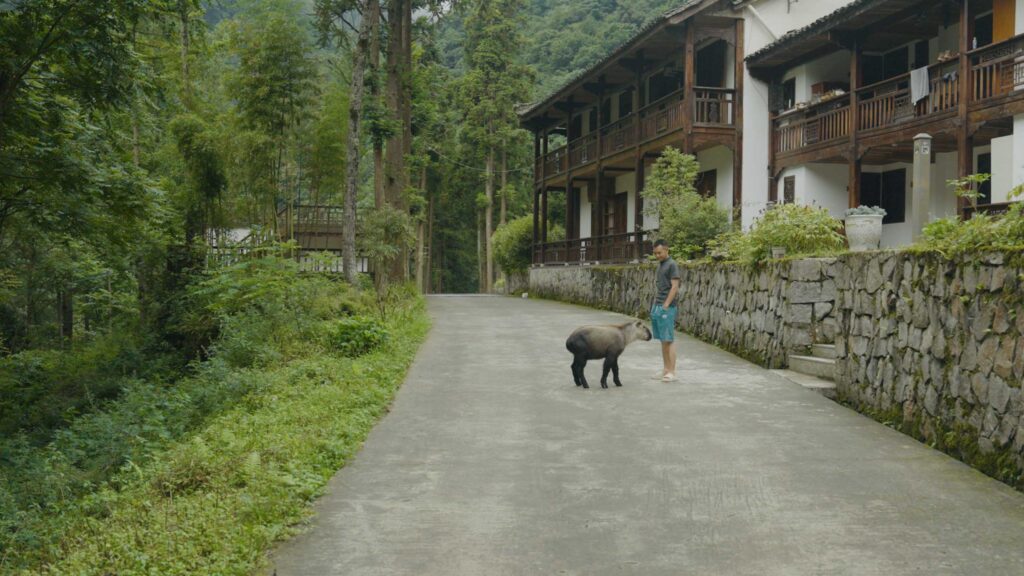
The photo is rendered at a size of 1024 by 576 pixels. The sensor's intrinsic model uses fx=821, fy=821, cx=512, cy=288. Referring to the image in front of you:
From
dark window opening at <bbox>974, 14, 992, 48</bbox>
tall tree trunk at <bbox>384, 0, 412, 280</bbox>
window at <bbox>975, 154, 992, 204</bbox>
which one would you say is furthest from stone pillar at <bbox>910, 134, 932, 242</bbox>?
tall tree trunk at <bbox>384, 0, 412, 280</bbox>

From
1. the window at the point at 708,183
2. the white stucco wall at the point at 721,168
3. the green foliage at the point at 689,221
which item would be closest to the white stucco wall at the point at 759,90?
the white stucco wall at the point at 721,168

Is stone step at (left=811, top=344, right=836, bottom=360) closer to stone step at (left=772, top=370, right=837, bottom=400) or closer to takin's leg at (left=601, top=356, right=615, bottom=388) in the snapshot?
stone step at (left=772, top=370, right=837, bottom=400)

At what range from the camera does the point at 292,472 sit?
5.85 meters

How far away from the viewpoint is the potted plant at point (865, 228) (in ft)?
36.0

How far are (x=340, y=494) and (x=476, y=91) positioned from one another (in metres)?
38.0

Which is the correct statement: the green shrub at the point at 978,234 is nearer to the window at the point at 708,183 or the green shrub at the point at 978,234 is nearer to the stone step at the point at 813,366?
the stone step at the point at 813,366

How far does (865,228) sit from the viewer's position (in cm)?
1102

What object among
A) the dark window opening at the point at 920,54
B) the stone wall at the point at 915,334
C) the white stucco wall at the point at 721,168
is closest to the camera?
the stone wall at the point at 915,334

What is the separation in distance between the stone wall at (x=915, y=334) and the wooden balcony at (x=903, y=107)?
5.98 meters

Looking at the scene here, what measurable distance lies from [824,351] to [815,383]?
3.17 ft

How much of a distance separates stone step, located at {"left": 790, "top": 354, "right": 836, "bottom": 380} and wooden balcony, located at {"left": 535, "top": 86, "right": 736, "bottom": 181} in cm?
1153

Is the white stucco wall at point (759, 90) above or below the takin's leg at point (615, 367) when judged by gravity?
above

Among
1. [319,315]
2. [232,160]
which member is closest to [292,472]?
[319,315]

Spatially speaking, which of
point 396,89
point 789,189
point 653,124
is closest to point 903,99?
point 789,189
